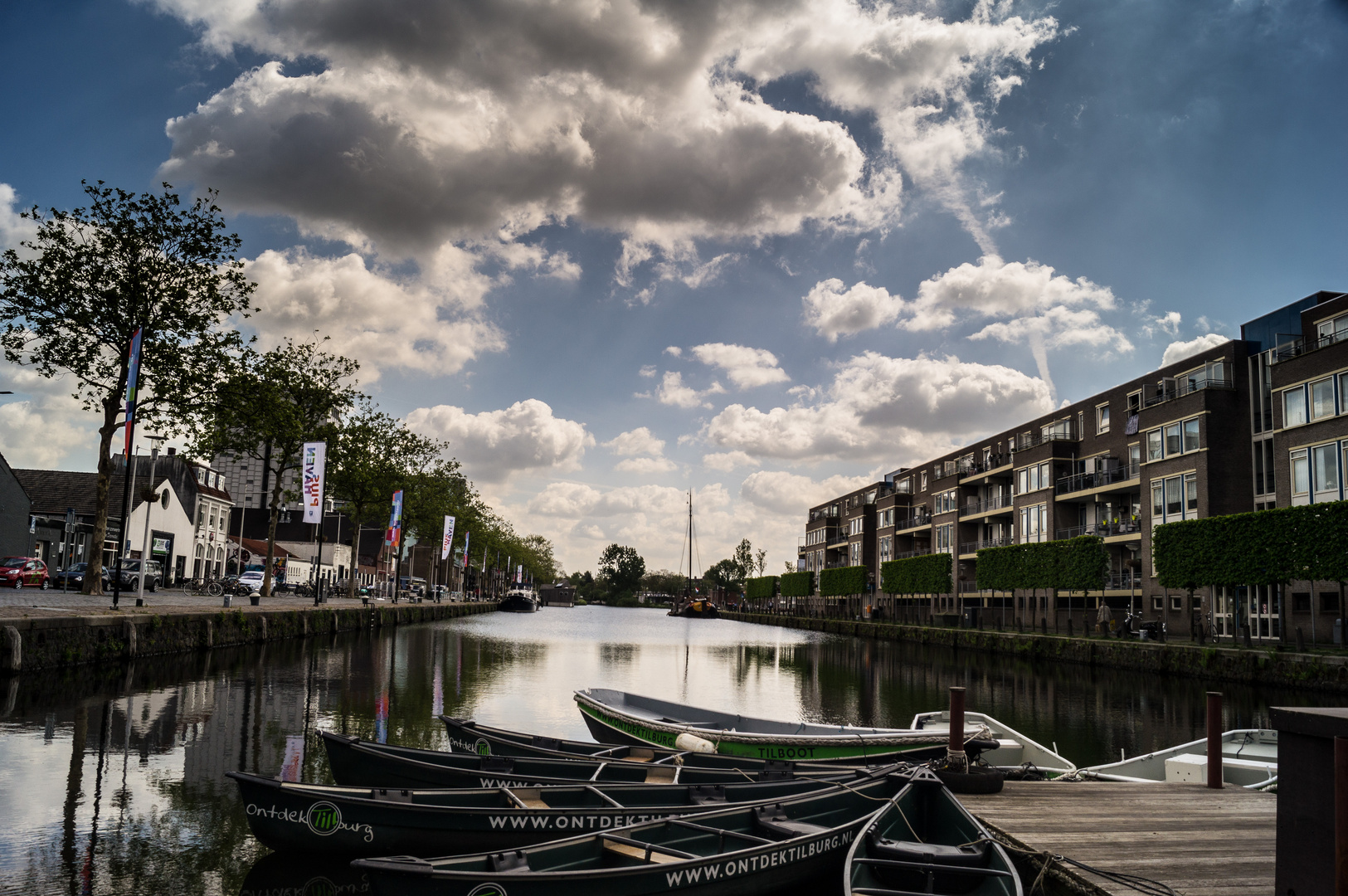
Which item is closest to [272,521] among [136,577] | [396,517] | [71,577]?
[71,577]

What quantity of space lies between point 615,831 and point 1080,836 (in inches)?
206

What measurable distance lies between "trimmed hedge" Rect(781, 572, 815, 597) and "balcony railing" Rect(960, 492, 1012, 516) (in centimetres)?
4224

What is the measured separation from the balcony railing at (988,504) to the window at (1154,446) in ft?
64.2

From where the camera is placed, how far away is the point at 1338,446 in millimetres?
37406

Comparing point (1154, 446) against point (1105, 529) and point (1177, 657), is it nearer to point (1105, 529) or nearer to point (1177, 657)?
point (1105, 529)

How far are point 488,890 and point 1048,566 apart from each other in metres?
54.0

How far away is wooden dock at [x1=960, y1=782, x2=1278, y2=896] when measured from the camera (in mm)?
7926

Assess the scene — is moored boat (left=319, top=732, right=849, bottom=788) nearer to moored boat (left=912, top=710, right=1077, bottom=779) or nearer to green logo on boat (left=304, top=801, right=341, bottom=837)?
green logo on boat (left=304, top=801, right=341, bottom=837)

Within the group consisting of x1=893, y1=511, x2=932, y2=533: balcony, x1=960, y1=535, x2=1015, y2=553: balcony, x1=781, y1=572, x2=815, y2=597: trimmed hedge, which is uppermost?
x1=893, y1=511, x2=932, y2=533: balcony

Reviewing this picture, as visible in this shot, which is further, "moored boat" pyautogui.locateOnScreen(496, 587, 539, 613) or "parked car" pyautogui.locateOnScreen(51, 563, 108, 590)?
"moored boat" pyautogui.locateOnScreen(496, 587, 539, 613)

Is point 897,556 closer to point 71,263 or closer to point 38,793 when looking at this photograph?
point 71,263

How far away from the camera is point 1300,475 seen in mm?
39938

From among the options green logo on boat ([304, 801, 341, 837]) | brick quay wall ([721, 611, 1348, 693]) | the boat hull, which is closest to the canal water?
green logo on boat ([304, 801, 341, 837])

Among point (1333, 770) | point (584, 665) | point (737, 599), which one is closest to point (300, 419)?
point (584, 665)
